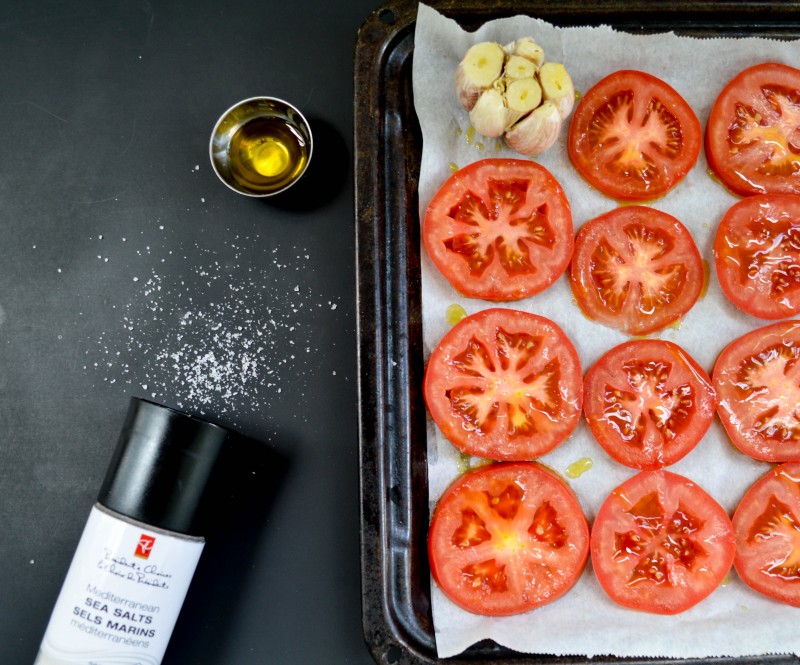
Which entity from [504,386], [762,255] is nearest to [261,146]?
[504,386]

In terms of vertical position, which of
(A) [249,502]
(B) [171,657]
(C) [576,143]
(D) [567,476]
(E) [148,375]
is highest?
(C) [576,143]

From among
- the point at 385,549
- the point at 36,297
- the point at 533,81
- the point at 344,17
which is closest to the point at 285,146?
the point at 344,17

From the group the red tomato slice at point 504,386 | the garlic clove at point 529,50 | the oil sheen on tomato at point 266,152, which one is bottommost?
the red tomato slice at point 504,386

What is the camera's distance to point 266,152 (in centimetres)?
159

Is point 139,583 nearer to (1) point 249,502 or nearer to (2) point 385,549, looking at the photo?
(1) point 249,502

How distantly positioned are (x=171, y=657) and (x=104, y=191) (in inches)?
40.7

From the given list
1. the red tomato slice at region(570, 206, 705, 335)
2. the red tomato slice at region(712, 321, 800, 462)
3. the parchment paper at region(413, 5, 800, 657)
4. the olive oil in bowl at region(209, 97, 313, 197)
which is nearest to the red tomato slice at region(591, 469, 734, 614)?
the parchment paper at region(413, 5, 800, 657)

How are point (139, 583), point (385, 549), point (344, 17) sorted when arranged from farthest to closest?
point (344, 17)
point (385, 549)
point (139, 583)

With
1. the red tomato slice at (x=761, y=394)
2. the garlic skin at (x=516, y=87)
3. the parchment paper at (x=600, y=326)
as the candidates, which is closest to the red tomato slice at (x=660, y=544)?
the parchment paper at (x=600, y=326)

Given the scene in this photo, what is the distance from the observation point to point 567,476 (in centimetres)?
151

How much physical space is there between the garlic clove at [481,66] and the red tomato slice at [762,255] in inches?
23.1

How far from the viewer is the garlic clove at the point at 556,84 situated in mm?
1436

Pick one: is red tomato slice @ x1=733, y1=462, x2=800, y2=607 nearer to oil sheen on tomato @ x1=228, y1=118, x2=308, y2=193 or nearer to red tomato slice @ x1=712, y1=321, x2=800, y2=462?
red tomato slice @ x1=712, y1=321, x2=800, y2=462

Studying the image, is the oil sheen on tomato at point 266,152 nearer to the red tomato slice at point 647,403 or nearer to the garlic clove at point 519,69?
the garlic clove at point 519,69
